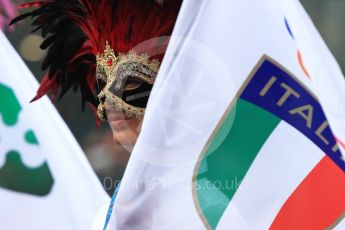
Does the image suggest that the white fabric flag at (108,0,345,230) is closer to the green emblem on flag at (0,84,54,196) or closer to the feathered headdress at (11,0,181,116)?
the feathered headdress at (11,0,181,116)

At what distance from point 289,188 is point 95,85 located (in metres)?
0.65

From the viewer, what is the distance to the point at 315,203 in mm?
1345

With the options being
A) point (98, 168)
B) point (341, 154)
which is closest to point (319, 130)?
point (341, 154)

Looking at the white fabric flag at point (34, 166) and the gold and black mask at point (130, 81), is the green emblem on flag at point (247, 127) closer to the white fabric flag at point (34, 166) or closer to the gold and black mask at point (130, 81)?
the gold and black mask at point (130, 81)

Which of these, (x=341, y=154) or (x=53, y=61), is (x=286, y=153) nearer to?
(x=341, y=154)

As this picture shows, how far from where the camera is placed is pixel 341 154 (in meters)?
1.41

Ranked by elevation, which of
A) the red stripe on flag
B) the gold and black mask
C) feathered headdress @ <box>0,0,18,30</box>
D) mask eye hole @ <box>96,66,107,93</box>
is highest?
the red stripe on flag

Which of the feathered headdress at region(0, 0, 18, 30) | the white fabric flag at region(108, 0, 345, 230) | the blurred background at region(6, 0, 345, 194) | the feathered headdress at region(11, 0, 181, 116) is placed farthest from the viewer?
the blurred background at region(6, 0, 345, 194)

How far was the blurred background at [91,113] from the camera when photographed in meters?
2.22

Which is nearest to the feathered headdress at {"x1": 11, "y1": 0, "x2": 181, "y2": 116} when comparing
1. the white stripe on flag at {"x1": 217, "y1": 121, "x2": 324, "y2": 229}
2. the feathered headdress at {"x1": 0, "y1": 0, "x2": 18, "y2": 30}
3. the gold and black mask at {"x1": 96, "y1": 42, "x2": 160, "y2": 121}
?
the gold and black mask at {"x1": 96, "y1": 42, "x2": 160, "y2": 121}

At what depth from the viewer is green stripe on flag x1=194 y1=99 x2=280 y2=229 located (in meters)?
1.30

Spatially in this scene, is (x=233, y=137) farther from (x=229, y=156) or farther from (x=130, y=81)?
(x=130, y=81)

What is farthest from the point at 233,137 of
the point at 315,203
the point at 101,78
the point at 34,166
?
the point at 34,166

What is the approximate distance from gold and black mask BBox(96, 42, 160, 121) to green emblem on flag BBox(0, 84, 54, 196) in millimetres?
505
